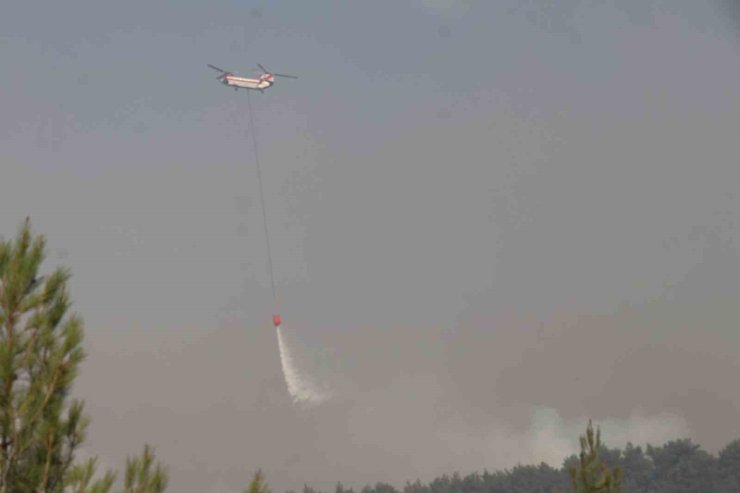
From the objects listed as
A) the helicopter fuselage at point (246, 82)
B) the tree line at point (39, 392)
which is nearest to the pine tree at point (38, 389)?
the tree line at point (39, 392)

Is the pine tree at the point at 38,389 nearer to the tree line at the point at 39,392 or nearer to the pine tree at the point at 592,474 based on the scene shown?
the tree line at the point at 39,392

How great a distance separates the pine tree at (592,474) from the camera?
3038 centimetres

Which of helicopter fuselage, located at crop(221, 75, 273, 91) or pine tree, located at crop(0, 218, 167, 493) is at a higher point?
helicopter fuselage, located at crop(221, 75, 273, 91)

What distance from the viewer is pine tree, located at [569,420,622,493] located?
30375 millimetres

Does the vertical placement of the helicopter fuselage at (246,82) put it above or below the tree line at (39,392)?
above

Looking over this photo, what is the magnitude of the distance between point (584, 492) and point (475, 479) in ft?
552

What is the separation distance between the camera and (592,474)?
30.7 m

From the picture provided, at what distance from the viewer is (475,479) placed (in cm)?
19512

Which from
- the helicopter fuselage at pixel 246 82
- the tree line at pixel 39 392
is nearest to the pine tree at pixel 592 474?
the tree line at pixel 39 392

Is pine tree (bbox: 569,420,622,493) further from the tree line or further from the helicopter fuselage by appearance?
the helicopter fuselage

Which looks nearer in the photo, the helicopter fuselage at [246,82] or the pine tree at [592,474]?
the pine tree at [592,474]

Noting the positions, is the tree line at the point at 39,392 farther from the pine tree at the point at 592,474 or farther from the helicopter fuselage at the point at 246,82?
the helicopter fuselage at the point at 246,82

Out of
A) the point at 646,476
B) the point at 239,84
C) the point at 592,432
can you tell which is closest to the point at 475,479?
the point at 646,476

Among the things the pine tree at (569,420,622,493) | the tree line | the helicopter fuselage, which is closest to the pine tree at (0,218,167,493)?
the tree line
